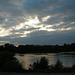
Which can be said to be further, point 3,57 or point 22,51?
point 22,51

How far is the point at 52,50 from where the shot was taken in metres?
100

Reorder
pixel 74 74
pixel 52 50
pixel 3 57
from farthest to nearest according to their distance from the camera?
pixel 52 50, pixel 3 57, pixel 74 74

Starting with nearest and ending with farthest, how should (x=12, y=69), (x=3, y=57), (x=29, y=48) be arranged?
(x=12, y=69) < (x=3, y=57) < (x=29, y=48)

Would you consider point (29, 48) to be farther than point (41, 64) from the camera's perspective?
Yes

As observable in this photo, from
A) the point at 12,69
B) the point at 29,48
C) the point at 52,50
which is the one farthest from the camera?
the point at 29,48

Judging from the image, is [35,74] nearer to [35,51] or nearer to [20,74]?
[20,74]

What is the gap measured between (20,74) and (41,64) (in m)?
6.33

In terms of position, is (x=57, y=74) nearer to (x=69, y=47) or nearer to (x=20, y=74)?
(x=20, y=74)

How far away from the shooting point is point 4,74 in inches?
310

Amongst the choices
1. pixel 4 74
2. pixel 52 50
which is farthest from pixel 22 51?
pixel 4 74

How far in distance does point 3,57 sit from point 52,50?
87.1 meters

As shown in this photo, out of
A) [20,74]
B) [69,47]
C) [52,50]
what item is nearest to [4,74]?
[20,74]

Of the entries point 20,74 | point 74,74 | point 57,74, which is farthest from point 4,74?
point 74,74

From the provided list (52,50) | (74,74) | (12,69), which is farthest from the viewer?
(52,50)
